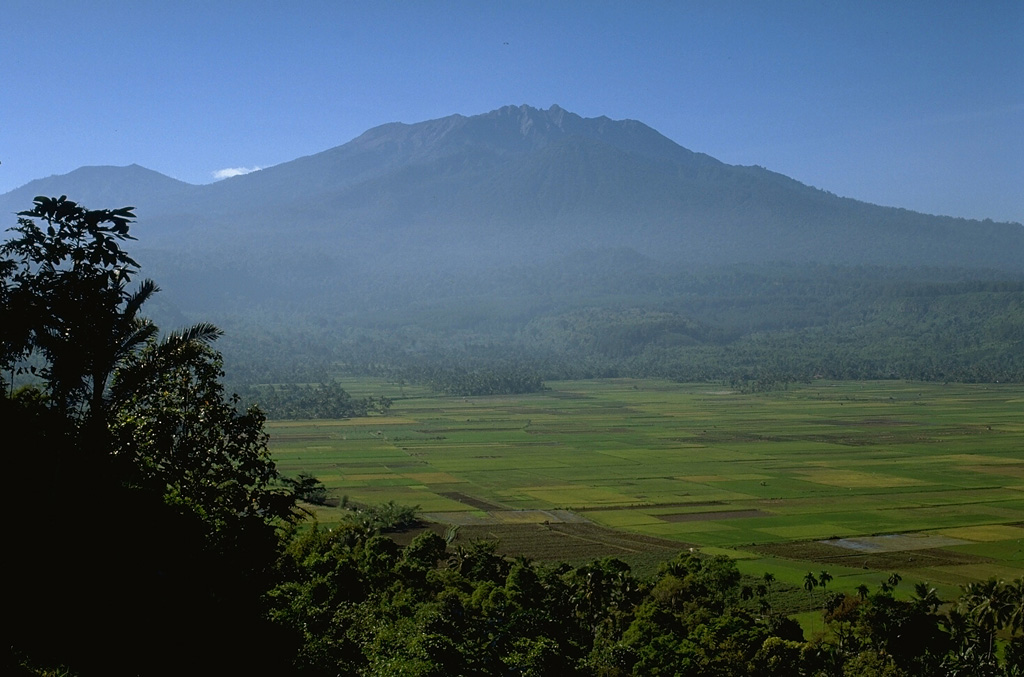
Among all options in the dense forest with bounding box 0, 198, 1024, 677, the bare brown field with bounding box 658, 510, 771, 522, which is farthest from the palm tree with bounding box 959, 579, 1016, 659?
the bare brown field with bounding box 658, 510, 771, 522

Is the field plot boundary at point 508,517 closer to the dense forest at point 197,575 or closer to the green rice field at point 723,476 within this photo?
the green rice field at point 723,476

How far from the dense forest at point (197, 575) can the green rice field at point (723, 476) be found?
12.3 m

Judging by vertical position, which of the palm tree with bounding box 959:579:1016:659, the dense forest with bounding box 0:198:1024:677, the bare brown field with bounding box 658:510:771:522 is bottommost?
the bare brown field with bounding box 658:510:771:522

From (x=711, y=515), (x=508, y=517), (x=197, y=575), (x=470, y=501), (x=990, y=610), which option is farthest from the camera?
(x=470, y=501)

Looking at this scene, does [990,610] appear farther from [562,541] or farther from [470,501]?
[470,501]

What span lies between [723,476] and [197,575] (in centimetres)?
4895

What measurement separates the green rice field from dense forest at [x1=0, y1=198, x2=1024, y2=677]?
484 inches

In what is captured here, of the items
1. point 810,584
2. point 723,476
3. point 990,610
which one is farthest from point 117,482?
point 723,476

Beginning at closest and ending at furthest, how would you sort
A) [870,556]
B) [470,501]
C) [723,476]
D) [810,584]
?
[810,584], [870,556], [470,501], [723,476]

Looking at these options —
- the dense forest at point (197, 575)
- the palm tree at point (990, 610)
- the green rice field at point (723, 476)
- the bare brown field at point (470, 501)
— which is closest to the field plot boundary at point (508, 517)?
the green rice field at point (723, 476)

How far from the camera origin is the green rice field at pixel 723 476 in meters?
38.8

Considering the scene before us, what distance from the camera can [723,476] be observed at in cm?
5828

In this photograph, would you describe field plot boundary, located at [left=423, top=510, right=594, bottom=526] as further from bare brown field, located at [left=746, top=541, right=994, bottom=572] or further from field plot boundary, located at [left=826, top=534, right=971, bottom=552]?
field plot boundary, located at [left=826, top=534, right=971, bottom=552]

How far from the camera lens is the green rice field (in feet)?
127
